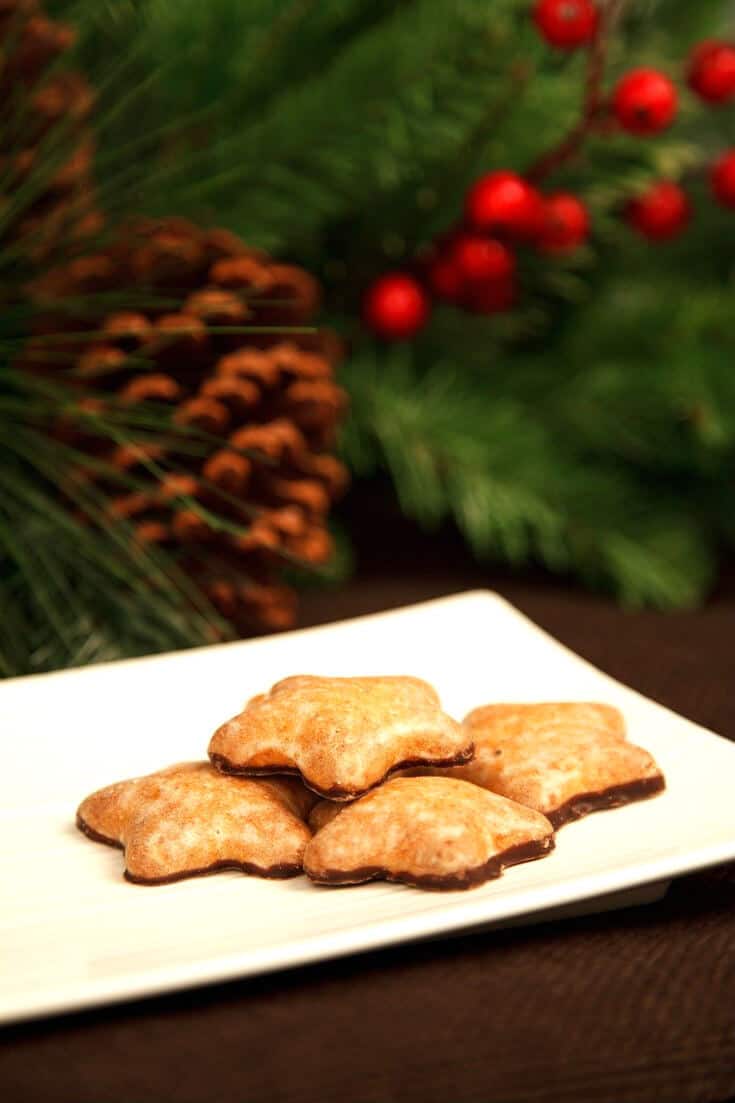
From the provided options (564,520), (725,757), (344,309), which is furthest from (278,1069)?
(344,309)

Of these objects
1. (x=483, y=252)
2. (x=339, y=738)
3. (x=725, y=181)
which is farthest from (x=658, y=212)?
(x=339, y=738)

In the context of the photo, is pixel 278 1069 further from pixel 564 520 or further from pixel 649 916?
pixel 564 520

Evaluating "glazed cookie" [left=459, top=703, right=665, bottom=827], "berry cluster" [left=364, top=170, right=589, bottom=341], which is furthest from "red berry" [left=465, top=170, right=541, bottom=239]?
"glazed cookie" [left=459, top=703, right=665, bottom=827]

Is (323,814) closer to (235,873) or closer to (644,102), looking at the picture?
(235,873)

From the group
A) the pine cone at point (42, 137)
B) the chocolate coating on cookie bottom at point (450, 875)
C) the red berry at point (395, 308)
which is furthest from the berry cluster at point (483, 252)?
the chocolate coating on cookie bottom at point (450, 875)

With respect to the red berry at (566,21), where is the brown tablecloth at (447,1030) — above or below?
below

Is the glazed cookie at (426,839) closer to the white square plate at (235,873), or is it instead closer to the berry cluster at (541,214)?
the white square plate at (235,873)

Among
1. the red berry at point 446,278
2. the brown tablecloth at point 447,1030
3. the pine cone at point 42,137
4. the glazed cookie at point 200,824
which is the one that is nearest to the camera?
the brown tablecloth at point 447,1030

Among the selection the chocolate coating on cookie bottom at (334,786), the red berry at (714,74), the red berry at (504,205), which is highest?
the red berry at (714,74)
